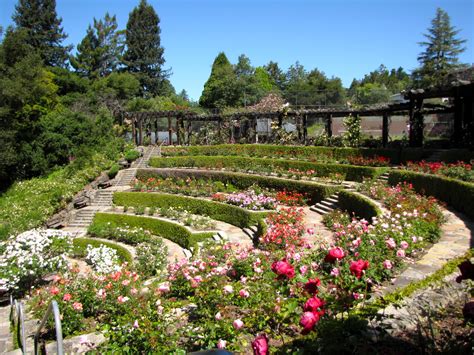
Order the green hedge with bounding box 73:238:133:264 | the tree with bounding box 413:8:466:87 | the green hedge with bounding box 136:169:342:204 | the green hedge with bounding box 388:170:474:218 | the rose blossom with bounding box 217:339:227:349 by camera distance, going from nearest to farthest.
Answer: the rose blossom with bounding box 217:339:227:349
the green hedge with bounding box 388:170:474:218
the green hedge with bounding box 73:238:133:264
the green hedge with bounding box 136:169:342:204
the tree with bounding box 413:8:466:87

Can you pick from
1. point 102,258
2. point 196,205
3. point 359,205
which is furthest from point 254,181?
point 102,258

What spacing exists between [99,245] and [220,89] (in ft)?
121

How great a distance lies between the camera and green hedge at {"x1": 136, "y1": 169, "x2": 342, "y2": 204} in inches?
607

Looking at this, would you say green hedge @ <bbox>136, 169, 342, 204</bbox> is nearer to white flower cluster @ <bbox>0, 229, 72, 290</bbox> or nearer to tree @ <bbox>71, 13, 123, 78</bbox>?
white flower cluster @ <bbox>0, 229, 72, 290</bbox>

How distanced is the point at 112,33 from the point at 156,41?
5.92m

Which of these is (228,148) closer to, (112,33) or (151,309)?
(151,309)

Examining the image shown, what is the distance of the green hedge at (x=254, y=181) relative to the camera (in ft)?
50.5

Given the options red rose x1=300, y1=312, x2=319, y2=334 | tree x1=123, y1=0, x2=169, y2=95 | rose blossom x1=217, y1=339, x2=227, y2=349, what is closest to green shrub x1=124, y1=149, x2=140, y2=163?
rose blossom x1=217, y1=339, x2=227, y2=349

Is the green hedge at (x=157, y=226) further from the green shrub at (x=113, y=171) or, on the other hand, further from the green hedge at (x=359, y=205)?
the green shrub at (x=113, y=171)

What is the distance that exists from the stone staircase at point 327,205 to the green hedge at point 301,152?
4.26 meters

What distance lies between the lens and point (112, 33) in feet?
176

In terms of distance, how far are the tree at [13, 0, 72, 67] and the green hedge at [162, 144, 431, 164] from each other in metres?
29.5

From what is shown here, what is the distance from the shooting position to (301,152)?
851 inches

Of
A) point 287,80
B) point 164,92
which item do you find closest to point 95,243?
point 164,92
